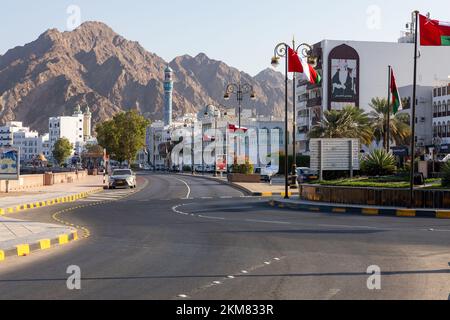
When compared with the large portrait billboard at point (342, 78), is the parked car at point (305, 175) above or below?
below

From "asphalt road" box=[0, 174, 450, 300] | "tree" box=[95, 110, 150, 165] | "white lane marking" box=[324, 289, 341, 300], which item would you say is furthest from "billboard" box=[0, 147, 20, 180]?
"tree" box=[95, 110, 150, 165]

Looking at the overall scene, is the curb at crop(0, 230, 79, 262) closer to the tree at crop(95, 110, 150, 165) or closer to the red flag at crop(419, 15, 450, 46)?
the red flag at crop(419, 15, 450, 46)

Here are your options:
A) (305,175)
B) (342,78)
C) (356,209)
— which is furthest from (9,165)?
(342,78)

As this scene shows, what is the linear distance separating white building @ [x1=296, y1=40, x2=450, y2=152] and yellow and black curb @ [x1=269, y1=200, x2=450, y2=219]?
72802 millimetres

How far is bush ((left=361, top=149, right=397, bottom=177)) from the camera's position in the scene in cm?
3431

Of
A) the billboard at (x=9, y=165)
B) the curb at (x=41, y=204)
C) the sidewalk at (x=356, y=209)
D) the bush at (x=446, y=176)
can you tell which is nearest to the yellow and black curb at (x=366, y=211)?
the sidewalk at (x=356, y=209)

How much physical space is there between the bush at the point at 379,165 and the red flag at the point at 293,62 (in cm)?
659

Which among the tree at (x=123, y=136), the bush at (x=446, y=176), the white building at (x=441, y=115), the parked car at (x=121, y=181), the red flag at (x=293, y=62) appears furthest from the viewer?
the tree at (x=123, y=136)

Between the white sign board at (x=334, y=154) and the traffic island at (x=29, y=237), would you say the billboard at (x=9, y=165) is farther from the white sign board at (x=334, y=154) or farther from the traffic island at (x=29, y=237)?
the traffic island at (x=29, y=237)

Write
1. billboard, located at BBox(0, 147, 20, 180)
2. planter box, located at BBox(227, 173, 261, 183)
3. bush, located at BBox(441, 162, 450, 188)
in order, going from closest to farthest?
1. bush, located at BBox(441, 162, 450, 188)
2. billboard, located at BBox(0, 147, 20, 180)
3. planter box, located at BBox(227, 173, 261, 183)

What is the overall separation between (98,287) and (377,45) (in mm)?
103387

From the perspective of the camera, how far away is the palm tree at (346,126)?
68.1 m

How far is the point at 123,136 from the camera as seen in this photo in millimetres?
116625

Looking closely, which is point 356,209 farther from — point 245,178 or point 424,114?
point 424,114
